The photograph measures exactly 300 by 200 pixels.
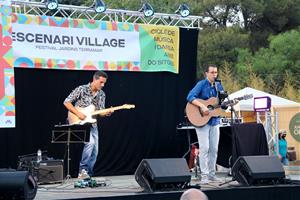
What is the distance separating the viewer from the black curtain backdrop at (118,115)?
959 centimetres

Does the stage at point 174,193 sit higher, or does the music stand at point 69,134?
the music stand at point 69,134

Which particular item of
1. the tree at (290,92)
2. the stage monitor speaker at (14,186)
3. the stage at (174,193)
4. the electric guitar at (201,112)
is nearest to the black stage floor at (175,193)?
the stage at (174,193)

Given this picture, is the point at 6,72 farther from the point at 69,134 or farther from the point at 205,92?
the point at 205,92

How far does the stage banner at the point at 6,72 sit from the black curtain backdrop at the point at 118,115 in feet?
1.27

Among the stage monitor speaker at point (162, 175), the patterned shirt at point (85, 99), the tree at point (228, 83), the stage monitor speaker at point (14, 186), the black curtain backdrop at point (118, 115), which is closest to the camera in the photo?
the stage monitor speaker at point (14, 186)

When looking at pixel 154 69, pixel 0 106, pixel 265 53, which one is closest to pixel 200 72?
pixel 265 53

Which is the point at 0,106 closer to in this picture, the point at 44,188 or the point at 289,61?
the point at 44,188

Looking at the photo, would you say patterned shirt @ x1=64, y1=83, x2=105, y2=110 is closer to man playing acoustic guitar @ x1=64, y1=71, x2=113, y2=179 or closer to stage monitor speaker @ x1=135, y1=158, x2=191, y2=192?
man playing acoustic guitar @ x1=64, y1=71, x2=113, y2=179

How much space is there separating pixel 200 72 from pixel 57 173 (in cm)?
1953

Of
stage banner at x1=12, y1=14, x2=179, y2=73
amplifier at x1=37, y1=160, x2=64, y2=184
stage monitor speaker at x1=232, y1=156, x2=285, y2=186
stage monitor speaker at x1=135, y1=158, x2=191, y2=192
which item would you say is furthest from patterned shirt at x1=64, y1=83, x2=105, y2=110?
stage monitor speaker at x1=232, y1=156, x2=285, y2=186

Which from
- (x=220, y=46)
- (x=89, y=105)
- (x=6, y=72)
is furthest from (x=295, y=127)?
(x=220, y=46)

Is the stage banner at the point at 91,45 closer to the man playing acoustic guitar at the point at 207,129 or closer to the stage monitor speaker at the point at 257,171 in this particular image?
the man playing acoustic guitar at the point at 207,129

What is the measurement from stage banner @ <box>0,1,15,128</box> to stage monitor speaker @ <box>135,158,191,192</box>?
2.86 m

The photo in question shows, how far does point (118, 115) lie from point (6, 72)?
7.50 feet
